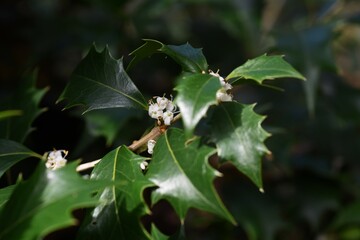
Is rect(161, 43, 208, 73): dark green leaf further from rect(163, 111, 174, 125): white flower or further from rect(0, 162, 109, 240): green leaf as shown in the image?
rect(0, 162, 109, 240): green leaf

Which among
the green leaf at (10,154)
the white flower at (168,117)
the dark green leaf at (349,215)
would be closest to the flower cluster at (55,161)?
the green leaf at (10,154)

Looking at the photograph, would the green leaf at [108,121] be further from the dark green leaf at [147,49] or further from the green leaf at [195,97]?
the green leaf at [195,97]

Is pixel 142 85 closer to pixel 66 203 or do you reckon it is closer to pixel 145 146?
pixel 145 146

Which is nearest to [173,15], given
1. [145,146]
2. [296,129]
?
[296,129]

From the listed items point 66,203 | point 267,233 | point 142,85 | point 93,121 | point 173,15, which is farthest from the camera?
point 173,15

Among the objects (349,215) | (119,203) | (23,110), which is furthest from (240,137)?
(349,215)

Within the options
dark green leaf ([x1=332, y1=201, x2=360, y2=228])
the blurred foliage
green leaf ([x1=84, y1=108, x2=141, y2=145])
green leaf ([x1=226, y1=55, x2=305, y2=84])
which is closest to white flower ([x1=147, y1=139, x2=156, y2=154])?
green leaf ([x1=226, y1=55, x2=305, y2=84])
